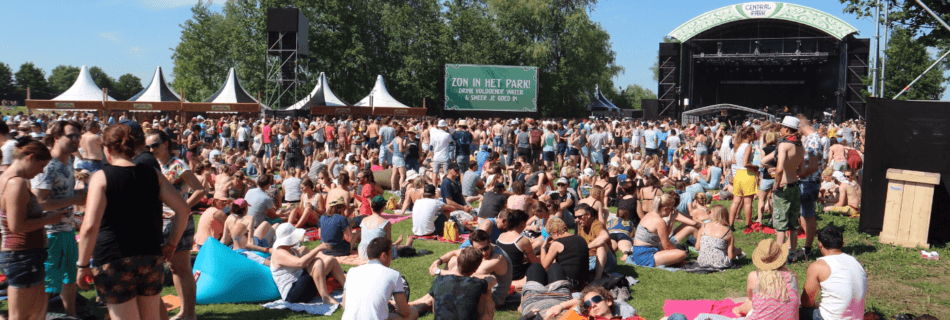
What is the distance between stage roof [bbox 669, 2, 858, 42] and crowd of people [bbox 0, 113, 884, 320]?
21.0 m

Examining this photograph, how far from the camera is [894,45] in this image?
143 feet

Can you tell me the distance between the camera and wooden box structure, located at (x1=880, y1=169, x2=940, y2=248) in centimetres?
725

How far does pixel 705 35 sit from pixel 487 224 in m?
29.2

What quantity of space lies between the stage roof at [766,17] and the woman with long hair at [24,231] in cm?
3174

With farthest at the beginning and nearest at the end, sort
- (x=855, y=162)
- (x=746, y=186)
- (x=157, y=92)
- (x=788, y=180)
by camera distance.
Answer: (x=157, y=92) → (x=855, y=162) → (x=746, y=186) → (x=788, y=180)

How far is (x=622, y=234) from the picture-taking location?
7.28 m

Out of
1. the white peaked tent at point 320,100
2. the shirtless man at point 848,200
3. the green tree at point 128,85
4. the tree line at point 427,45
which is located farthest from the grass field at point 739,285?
the green tree at point 128,85

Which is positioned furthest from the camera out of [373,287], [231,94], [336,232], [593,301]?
[231,94]

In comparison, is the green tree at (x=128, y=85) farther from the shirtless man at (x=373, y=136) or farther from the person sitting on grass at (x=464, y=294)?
the person sitting on grass at (x=464, y=294)

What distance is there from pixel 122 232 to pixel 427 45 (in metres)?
38.6

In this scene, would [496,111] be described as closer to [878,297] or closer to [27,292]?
[878,297]

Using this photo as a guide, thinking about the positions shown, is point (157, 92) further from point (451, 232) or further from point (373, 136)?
point (451, 232)

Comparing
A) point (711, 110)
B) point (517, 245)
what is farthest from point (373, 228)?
point (711, 110)

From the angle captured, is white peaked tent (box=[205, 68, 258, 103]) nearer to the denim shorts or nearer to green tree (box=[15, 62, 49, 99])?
the denim shorts
